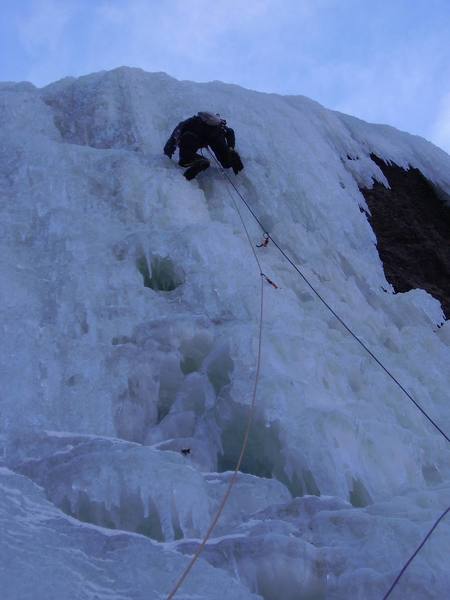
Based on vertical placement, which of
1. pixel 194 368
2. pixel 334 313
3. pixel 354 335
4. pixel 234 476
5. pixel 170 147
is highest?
pixel 170 147

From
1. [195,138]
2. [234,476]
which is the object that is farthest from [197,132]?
[234,476]

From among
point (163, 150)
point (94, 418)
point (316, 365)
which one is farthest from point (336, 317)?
point (163, 150)

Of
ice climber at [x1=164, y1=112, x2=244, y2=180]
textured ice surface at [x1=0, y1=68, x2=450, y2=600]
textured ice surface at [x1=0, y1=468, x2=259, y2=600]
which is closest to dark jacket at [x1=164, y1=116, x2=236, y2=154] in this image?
ice climber at [x1=164, y1=112, x2=244, y2=180]

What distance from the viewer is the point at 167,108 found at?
8.61m

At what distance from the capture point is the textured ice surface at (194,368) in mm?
3529

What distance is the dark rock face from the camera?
804 centimetres

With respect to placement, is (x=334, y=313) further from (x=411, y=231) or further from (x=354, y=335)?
(x=411, y=231)

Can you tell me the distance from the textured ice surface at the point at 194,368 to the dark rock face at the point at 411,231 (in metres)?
0.36

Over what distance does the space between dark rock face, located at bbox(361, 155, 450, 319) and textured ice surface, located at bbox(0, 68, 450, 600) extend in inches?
14.2

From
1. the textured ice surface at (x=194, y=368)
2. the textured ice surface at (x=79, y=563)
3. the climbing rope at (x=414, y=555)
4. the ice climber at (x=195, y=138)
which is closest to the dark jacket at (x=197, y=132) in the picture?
the ice climber at (x=195, y=138)

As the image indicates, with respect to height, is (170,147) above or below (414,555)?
above

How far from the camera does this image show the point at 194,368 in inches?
201

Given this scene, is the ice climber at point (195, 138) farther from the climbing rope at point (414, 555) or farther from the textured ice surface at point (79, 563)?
the climbing rope at point (414, 555)

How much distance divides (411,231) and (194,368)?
4.66 meters
